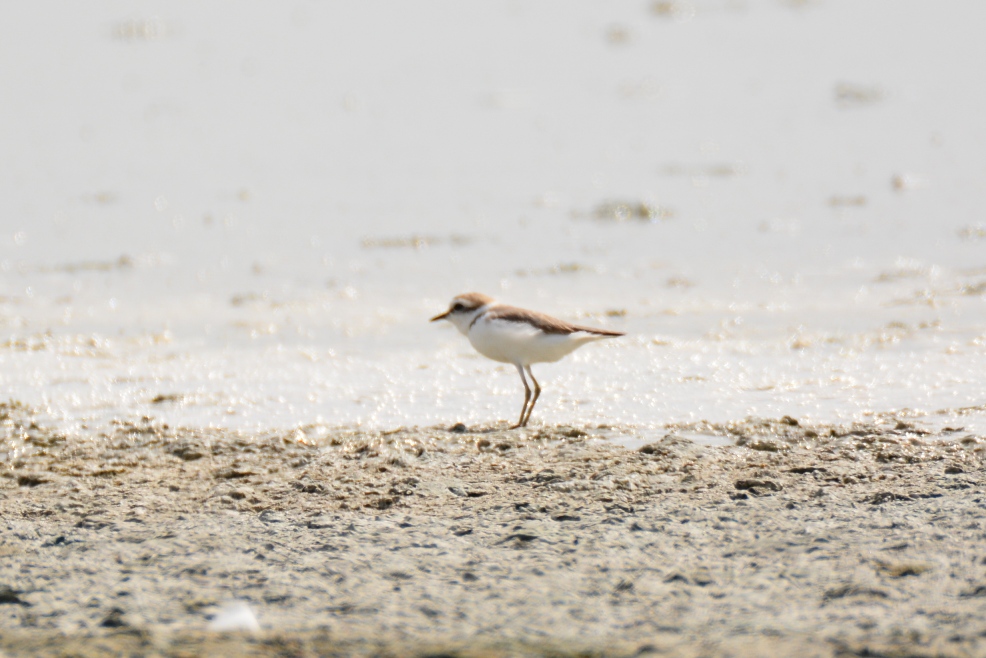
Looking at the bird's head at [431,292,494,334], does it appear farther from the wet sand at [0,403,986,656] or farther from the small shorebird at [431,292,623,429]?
the wet sand at [0,403,986,656]

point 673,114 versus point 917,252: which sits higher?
point 673,114

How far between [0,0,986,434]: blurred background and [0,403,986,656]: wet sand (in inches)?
22.4

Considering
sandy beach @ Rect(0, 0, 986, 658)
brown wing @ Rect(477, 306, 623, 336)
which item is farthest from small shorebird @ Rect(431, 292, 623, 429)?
sandy beach @ Rect(0, 0, 986, 658)

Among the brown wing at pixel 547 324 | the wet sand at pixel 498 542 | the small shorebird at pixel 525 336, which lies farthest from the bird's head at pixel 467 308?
the wet sand at pixel 498 542

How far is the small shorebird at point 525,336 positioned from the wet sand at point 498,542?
0.44 m

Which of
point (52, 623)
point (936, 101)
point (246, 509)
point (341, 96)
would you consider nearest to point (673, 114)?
point (936, 101)

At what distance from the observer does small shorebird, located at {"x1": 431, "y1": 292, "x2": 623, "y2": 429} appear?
5.50 metres

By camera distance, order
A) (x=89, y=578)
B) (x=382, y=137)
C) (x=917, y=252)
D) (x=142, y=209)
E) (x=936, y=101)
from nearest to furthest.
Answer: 1. (x=89, y=578)
2. (x=917, y=252)
3. (x=142, y=209)
4. (x=382, y=137)
5. (x=936, y=101)

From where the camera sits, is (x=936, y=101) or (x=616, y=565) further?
(x=936, y=101)

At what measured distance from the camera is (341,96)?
1315 centimetres

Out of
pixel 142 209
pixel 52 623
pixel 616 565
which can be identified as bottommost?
pixel 52 623

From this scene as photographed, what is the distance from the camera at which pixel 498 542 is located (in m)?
3.81

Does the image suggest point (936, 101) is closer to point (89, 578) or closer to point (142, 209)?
point (142, 209)

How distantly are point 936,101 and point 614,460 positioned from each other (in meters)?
10.0
